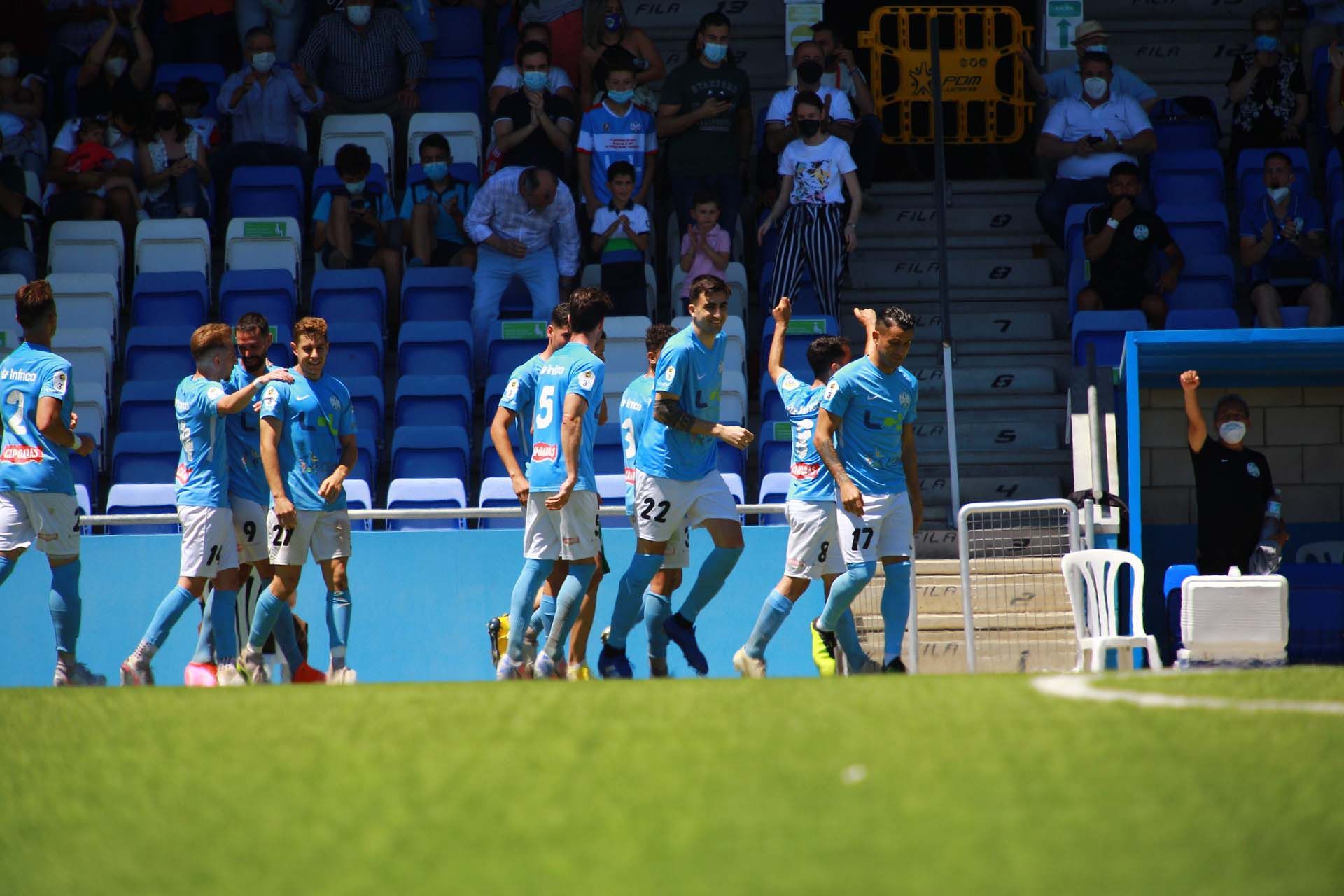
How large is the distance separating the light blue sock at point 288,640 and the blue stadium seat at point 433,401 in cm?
281

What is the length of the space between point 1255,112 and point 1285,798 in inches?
449

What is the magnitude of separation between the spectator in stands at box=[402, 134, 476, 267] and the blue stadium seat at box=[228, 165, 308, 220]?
1.07 m

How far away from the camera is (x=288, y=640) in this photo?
850 centimetres

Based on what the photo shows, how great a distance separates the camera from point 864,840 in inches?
127

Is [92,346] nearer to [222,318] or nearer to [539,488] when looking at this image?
[222,318]

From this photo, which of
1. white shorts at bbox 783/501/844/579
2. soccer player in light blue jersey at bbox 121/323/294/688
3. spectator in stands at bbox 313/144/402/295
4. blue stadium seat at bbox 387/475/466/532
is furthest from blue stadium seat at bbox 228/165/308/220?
white shorts at bbox 783/501/844/579

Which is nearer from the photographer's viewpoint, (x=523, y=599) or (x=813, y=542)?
(x=523, y=599)

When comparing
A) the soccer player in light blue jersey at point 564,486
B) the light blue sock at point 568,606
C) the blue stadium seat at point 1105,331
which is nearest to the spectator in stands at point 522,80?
the blue stadium seat at point 1105,331

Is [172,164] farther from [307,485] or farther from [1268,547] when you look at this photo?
[1268,547]

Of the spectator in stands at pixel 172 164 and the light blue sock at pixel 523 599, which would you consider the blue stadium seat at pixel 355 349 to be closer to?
the spectator in stands at pixel 172 164

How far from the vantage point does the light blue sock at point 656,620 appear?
8117 millimetres

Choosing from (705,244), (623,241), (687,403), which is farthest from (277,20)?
(687,403)

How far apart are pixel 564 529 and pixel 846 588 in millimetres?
1475

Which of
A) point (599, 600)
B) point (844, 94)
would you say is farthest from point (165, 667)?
point (844, 94)
